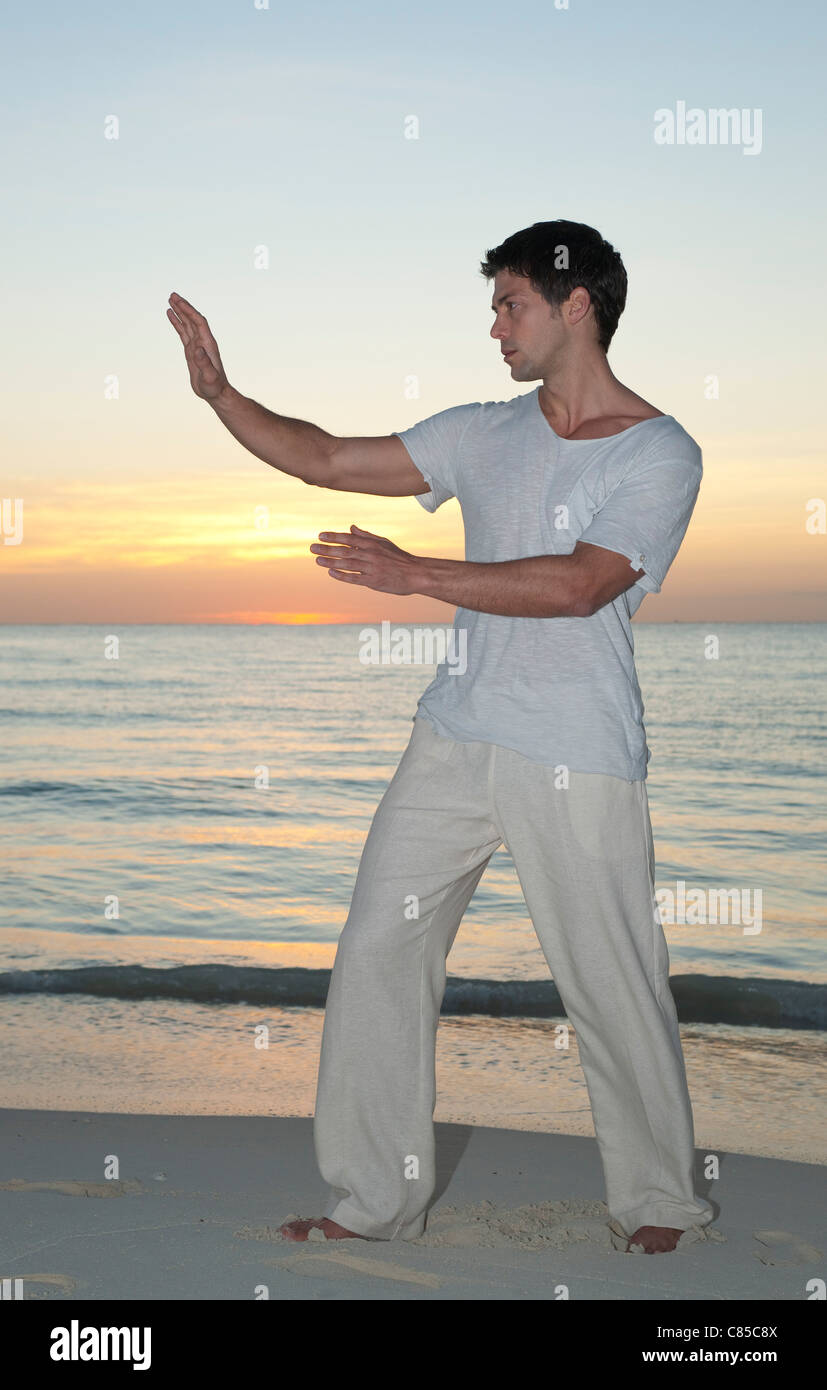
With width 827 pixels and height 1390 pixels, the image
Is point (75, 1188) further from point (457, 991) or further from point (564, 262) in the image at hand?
point (457, 991)

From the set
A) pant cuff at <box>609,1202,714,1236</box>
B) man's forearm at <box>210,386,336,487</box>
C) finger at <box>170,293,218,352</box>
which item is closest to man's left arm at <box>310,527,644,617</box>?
man's forearm at <box>210,386,336,487</box>

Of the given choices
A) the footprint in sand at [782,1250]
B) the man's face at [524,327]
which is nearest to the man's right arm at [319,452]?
the man's face at [524,327]

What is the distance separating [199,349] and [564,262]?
2.78 ft

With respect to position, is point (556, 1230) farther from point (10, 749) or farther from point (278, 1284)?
point (10, 749)

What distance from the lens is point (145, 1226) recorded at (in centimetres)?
321

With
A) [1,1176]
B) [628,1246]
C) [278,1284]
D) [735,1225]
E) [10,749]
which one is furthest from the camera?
[10,749]

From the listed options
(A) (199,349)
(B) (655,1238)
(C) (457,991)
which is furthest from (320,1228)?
(C) (457,991)

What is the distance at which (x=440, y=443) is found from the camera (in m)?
3.33

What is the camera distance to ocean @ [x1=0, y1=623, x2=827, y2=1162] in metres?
5.20

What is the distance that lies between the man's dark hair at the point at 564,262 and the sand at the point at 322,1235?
6.89 feet

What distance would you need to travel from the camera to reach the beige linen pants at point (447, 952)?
2977 mm
